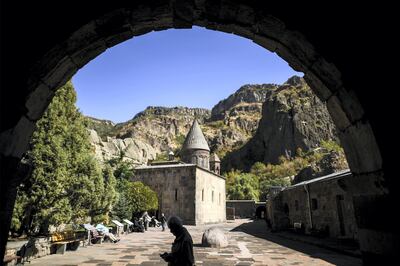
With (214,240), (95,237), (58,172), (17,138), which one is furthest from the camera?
(95,237)

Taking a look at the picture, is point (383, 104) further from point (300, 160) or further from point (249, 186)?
point (300, 160)

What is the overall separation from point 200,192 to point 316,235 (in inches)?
708

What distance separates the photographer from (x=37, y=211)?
11719 mm

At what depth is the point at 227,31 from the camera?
3.43m

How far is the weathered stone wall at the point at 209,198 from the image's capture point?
30.9 metres

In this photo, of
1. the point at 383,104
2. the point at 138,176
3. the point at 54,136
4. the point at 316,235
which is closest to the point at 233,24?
the point at 383,104

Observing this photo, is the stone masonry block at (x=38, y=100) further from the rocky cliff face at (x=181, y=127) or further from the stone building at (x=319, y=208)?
the rocky cliff face at (x=181, y=127)

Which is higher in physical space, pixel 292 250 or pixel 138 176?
pixel 138 176

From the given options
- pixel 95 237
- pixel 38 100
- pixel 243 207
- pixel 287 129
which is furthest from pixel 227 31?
pixel 287 129

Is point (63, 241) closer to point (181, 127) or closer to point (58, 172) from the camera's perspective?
point (58, 172)

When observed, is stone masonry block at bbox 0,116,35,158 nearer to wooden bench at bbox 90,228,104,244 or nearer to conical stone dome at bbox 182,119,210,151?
wooden bench at bbox 90,228,104,244

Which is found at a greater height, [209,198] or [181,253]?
[209,198]

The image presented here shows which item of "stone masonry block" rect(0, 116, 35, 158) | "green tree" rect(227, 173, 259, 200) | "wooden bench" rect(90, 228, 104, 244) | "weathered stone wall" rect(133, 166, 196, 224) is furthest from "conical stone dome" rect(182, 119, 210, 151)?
"stone masonry block" rect(0, 116, 35, 158)

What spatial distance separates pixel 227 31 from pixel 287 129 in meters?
72.2
